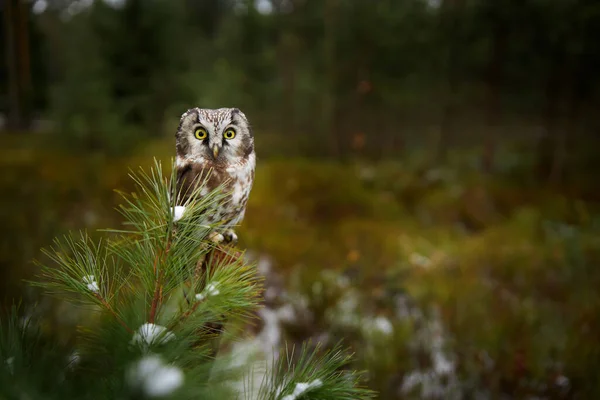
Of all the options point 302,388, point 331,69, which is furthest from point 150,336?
point 331,69

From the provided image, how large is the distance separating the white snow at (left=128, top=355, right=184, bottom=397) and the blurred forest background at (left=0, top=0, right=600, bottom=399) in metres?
3.04

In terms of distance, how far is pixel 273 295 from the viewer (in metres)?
4.50

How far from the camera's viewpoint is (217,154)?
105 cm

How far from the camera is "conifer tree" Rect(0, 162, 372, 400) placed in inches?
24.0

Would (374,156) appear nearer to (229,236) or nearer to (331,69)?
(331,69)

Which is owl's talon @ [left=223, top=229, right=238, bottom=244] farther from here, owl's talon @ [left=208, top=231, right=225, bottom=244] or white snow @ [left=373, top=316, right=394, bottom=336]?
white snow @ [left=373, top=316, right=394, bottom=336]

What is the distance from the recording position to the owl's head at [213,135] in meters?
1.05

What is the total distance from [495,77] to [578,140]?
1.85m

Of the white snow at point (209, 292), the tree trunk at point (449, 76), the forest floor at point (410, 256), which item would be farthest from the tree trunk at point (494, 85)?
the white snow at point (209, 292)

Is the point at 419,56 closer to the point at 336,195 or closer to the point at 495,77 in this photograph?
the point at 495,77

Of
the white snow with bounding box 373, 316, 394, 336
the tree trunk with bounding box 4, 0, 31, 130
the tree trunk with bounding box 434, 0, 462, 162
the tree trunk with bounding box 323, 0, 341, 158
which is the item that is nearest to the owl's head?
the white snow with bounding box 373, 316, 394, 336

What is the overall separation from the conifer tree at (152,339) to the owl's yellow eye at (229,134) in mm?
252

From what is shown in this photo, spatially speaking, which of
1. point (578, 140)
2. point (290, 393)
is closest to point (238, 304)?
point (290, 393)

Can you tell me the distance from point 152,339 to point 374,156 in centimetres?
769
